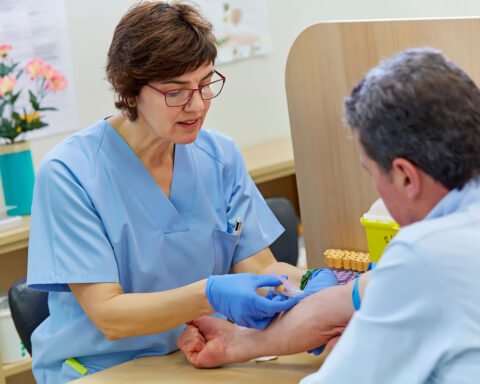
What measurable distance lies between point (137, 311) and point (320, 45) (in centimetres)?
69

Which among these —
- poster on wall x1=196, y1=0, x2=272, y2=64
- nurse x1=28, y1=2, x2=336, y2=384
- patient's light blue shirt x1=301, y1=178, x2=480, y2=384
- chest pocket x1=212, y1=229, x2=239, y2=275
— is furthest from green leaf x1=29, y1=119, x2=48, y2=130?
patient's light blue shirt x1=301, y1=178, x2=480, y2=384

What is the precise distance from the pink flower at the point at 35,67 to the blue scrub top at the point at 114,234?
1.07 metres

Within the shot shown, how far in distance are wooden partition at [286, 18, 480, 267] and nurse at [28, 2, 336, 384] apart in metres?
0.15

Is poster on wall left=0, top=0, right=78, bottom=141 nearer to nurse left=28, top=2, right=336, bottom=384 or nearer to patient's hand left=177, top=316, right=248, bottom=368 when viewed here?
nurse left=28, top=2, right=336, bottom=384

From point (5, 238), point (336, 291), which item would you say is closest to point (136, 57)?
point (336, 291)

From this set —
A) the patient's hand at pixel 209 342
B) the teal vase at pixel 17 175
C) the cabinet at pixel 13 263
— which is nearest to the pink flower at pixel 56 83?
the teal vase at pixel 17 175

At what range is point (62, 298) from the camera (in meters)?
1.64

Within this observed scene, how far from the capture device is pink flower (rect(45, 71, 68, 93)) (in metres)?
2.68

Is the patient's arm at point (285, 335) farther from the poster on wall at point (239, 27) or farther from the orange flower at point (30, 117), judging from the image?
the poster on wall at point (239, 27)

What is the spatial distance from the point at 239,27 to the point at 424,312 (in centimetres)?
249

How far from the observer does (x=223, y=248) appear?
5.77 feet

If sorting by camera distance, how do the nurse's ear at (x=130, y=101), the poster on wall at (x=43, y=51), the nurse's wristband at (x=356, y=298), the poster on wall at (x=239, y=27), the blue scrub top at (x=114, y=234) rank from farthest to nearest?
1. the poster on wall at (x=239, y=27)
2. the poster on wall at (x=43, y=51)
3. the nurse's ear at (x=130, y=101)
4. the blue scrub top at (x=114, y=234)
5. the nurse's wristband at (x=356, y=298)

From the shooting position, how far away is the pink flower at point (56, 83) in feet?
8.80

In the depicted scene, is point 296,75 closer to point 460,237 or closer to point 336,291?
point 336,291
